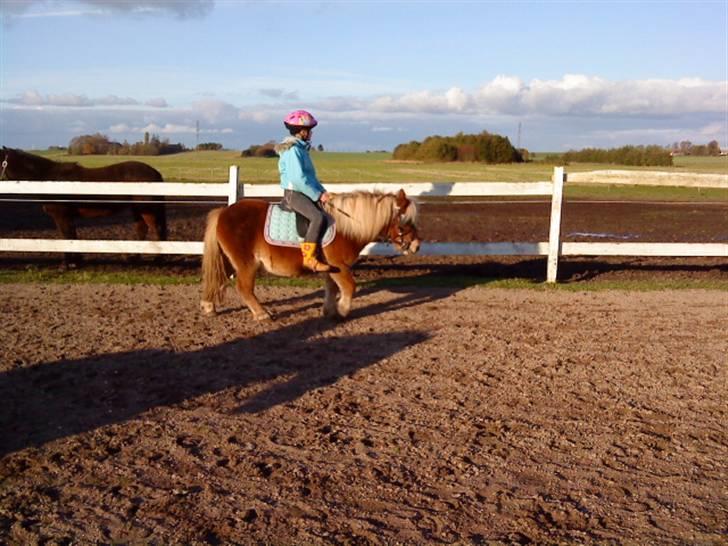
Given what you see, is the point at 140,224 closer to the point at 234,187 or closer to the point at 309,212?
the point at 234,187

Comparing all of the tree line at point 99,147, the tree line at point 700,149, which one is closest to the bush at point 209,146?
the tree line at point 99,147

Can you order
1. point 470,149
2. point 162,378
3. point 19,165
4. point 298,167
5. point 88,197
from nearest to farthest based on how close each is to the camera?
point 162,378, point 298,167, point 19,165, point 88,197, point 470,149

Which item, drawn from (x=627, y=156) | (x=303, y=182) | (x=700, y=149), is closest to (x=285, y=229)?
(x=303, y=182)

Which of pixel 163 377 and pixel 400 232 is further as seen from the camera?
pixel 400 232

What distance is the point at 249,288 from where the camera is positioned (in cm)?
853

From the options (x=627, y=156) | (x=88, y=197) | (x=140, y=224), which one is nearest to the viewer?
(x=88, y=197)

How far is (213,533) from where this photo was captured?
3.88 m

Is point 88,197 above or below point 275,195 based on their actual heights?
below

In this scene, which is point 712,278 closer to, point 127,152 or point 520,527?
point 520,527

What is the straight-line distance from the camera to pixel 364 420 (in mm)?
5508

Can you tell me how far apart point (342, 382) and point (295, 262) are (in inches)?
95.9

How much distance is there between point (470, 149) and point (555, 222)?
2091 inches

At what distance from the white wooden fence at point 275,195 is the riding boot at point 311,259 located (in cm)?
273

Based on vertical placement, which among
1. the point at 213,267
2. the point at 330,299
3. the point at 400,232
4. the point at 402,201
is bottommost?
the point at 330,299
